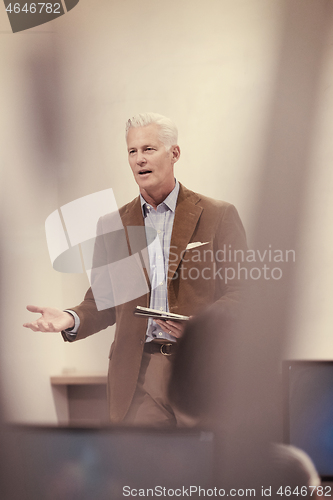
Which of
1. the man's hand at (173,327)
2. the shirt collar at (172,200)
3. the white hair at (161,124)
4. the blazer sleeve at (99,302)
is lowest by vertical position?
the man's hand at (173,327)

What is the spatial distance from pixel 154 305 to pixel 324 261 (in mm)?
510

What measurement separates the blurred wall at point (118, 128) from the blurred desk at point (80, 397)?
0.09 feet

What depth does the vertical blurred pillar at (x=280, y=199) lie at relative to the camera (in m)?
1.25

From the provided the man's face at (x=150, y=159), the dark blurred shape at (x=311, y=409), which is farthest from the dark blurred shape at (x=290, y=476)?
the man's face at (x=150, y=159)

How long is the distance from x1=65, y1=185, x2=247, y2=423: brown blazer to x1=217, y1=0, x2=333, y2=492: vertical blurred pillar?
0.08 m

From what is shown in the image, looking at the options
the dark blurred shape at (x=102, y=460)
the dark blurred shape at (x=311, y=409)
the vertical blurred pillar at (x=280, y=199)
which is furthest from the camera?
the vertical blurred pillar at (x=280, y=199)

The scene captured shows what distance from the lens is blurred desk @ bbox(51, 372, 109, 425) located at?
1.28 metres

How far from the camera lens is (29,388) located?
4.31 ft

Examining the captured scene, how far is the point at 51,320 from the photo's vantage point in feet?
4.25

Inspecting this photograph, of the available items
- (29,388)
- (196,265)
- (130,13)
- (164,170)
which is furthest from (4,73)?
(29,388)

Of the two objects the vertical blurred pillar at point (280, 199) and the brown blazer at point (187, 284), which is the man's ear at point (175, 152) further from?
the vertical blurred pillar at point (280, 199)

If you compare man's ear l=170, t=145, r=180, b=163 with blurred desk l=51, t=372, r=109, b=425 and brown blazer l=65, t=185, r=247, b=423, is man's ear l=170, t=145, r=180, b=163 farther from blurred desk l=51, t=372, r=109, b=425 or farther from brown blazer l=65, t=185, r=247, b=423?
blurred desk l=51, t=372, r=109, b=425

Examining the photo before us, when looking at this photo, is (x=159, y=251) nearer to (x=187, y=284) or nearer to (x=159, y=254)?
(x=159, y=254)

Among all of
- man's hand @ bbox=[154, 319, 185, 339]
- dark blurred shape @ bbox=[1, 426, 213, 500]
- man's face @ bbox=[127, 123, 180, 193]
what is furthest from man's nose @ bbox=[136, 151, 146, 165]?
dark blurred shape @ bbox=[1, 426, 213, 500]
